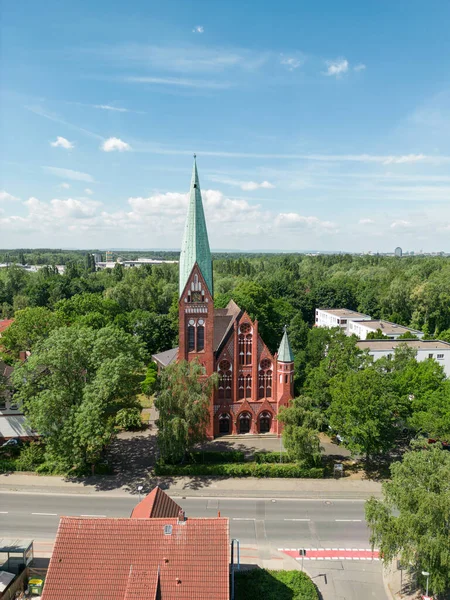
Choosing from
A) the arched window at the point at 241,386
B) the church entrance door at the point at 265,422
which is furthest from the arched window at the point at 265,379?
the church entrance door at the point at 265,422

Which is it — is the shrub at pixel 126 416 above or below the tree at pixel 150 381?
above

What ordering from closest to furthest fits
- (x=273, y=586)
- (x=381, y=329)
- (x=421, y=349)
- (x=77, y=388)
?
(x=273, y=586), (x=77, y=388), (x=421, y=349), (x=381, y=329)

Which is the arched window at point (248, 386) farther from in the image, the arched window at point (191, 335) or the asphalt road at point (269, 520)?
the asphalt road at point (269, 520)

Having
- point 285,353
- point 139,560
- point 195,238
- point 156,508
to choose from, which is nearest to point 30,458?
point 156,508

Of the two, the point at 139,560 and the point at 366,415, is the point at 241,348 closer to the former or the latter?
the point at 366,415

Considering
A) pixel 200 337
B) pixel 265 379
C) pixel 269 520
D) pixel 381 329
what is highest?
pixel 200 337

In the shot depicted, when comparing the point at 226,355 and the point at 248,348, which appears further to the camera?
the point at 248,348

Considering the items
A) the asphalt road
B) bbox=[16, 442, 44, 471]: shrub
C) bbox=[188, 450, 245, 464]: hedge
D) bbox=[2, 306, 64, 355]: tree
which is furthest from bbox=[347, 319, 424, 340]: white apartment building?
bbox=[16, 442, 44, 471]: shrub
